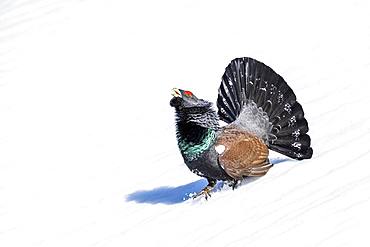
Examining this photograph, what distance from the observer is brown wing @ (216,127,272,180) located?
6094 millimetres

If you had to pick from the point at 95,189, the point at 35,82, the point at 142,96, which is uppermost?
the point at 35,82

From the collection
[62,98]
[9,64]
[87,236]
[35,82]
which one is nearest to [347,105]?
[87,236]

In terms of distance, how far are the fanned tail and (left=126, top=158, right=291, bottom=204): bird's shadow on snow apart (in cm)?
23

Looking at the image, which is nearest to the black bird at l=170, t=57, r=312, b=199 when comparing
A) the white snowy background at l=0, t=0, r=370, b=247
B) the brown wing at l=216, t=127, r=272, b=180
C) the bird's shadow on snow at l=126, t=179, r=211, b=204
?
the brown wing at l=216, t=127, r=272, b=180

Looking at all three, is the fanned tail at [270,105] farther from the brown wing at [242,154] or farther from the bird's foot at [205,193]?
the bird's foot at [205,193]

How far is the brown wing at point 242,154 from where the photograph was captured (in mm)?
6094

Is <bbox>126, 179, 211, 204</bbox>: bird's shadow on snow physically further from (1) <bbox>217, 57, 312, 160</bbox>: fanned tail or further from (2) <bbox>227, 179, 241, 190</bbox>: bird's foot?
(1) <bbox>217, 57, 312, 160</bbox>: fanned tail

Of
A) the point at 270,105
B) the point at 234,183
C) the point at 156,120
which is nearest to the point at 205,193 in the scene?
the point at 234,183

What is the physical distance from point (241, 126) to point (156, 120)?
265 centimetres

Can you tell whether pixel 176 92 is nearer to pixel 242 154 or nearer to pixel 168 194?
pixel 242 154

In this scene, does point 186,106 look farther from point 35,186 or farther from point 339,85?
point 339,85

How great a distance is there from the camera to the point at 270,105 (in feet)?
21.6

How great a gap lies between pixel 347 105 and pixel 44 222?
9.34 ft

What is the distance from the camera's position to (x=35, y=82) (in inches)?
438
